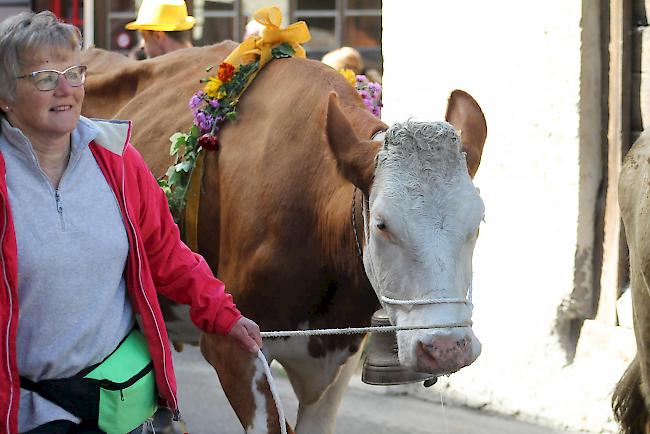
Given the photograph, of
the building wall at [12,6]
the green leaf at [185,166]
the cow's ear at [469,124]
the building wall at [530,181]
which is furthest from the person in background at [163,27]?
the building wall at [12,6]

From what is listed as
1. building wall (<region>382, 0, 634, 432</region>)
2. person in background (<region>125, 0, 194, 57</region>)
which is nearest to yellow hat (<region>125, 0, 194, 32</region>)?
person in background (<region>125, 0, 194, 57</region>)

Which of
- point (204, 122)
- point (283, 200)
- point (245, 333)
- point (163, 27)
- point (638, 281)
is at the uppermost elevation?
point (163, 27)

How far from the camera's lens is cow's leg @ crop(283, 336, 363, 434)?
13.6 feet

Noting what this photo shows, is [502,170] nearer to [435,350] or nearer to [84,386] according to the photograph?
[435,350]

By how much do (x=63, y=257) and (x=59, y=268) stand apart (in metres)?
0.02

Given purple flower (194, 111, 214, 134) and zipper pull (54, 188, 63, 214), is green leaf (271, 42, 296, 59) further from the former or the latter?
zipper pull (54, 188, 63, 214)

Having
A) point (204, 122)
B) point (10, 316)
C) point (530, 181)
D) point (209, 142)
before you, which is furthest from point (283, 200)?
point (530, 181)

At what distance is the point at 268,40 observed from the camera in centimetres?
442

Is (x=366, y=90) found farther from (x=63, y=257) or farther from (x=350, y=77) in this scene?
(x=63, y=257)

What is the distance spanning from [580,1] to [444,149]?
2100mm

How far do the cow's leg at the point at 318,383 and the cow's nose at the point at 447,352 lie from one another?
0.89 metres

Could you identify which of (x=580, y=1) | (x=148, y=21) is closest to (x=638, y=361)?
(x=580, y=1)

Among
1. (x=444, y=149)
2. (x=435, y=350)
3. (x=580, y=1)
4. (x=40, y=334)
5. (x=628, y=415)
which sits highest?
(x=580, y=1)

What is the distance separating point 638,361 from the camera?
4.22 meters
